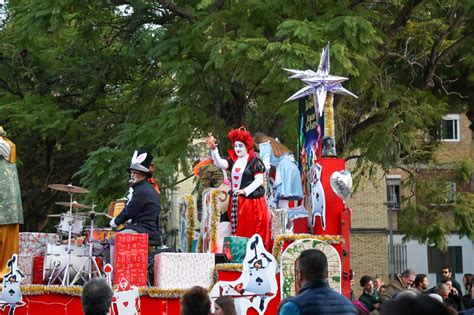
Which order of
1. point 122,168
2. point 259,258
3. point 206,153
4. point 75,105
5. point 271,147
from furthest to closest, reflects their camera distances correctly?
point 75,105 → point 206,153 → point 122,168 → point 271,147 → point 259,258

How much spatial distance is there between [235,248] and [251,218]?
2.51 ft

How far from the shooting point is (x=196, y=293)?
Answer: 724 centimetres

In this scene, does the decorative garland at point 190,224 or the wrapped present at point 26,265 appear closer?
the wrapped present at point 26,265

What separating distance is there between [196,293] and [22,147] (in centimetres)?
1933

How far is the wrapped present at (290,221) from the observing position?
1576 centimetres

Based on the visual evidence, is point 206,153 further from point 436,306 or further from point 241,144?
point 436,306

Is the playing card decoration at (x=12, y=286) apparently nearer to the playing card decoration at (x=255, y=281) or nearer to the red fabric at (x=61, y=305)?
the red fabric at (x=61, y=305)

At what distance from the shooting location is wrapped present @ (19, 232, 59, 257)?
15922mm

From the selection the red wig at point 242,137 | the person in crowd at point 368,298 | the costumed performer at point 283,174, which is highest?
the red wig at point 242,137

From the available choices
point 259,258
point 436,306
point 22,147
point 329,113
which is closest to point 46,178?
point 22,147

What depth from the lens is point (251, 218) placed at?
1591cm

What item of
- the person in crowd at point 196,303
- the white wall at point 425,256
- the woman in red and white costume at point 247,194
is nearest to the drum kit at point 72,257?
the woman in red and white costume at point 247,194

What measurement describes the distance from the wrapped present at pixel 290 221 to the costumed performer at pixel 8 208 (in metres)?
3.98

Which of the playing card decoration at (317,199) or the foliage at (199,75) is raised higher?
the foliage at (199,75)
